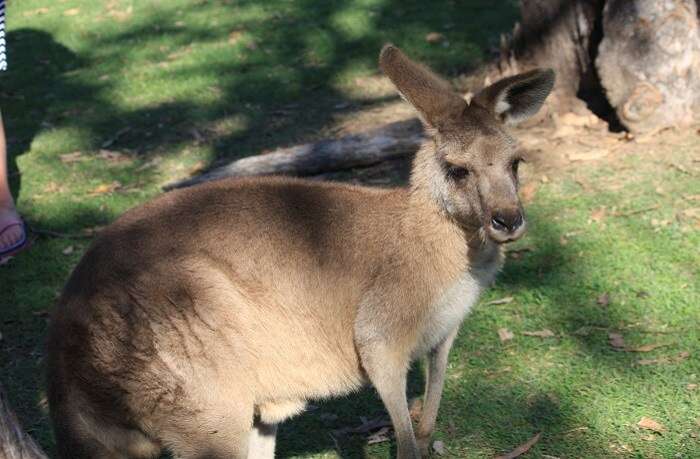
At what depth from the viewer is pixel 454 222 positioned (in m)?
3.61

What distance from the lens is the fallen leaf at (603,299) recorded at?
16.2 ft

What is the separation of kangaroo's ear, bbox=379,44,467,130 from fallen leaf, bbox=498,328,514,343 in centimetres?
153

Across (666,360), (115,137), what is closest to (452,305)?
(666,360)

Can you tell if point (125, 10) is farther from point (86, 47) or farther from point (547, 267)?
point (547, 267)

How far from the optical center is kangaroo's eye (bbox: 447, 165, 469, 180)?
3.51m

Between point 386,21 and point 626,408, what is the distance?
18.9 ft

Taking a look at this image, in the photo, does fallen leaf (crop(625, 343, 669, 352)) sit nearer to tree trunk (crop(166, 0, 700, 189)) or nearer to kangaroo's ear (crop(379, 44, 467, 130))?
kangaroo's ear (crop(379, 44, 467, 130))

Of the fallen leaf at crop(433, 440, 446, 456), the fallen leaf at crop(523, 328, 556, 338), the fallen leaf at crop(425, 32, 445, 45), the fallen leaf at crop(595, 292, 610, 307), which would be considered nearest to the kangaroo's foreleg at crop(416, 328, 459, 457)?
the fallen leaf at crop(433, 440, 446, 456)

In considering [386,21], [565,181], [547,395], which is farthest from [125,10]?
[547,395]

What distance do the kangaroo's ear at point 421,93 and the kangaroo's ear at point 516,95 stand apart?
0.10m

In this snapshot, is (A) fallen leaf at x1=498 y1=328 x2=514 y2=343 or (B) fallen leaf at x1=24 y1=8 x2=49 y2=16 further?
(B) fallen leaf at x1=24 y1=8 x2=49 y2=16

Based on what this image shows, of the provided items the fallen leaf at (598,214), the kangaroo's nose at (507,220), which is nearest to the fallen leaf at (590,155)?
the fallen leaf at (598,214)

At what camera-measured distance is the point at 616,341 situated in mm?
4621

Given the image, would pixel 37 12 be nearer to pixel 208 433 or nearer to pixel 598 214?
pixel 598 214
